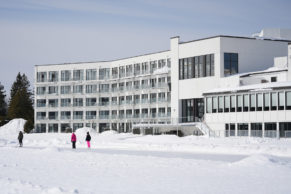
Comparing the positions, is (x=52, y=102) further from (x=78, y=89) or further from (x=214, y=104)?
(x=214, y=104)

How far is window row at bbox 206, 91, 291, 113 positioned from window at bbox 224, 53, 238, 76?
307 inches

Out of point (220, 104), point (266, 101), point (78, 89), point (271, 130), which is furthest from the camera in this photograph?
point (78, 89)

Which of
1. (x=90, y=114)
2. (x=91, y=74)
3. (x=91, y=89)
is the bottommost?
(x=90, y=114)

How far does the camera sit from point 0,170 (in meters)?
23.6

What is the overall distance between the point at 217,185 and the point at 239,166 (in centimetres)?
640

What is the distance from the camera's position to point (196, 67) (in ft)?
224

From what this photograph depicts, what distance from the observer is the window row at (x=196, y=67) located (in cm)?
6650

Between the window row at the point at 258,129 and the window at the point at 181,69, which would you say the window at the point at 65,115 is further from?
the window row at the point at 258,129

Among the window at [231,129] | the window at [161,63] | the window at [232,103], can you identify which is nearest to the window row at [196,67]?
the window at [161,63]

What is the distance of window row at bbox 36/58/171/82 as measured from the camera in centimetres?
8169

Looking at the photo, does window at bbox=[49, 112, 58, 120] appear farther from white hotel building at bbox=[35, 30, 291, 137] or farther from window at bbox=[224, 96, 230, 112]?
window at bbox=[224, 96, 230, 112]

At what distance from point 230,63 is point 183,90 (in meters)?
7.74

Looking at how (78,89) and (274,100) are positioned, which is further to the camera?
(78,89)

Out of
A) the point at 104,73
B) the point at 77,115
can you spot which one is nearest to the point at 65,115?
the point at 77,115
